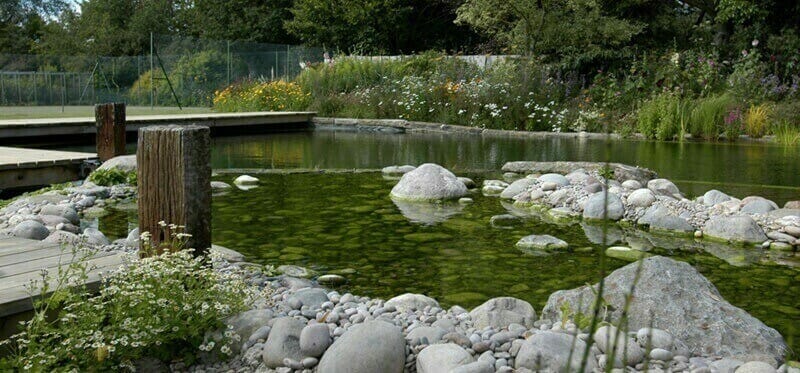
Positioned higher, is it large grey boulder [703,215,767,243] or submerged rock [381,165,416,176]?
submerged rock [381,165,416,176]

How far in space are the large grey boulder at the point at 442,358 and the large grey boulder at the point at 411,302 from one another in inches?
28.2

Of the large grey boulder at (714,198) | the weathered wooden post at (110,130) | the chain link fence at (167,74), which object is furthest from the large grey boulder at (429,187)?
the chain link fence at (167,74)

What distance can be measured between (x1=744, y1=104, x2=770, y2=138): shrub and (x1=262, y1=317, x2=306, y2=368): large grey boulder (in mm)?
11068

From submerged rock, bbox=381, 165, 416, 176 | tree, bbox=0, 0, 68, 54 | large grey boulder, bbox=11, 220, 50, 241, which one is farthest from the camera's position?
tree, bbox=0, 0, 68, 54

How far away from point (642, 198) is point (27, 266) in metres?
4.34

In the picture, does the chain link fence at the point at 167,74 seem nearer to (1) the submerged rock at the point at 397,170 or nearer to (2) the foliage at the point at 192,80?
(2) the foliage at the point at 192,80

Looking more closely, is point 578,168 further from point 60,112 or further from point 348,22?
point 348,22

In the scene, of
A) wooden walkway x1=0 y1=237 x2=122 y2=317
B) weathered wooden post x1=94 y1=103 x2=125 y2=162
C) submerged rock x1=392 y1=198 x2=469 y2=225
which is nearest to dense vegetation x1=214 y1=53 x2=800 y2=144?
submerged rock x1=392 y1=198 x2=469 y2=225

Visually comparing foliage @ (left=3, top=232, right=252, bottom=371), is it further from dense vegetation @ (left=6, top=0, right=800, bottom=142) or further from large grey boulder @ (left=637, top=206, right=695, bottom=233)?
dense vegetation @ (left=6, top=0, right=800, bottom=142)

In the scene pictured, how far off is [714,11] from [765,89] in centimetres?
529

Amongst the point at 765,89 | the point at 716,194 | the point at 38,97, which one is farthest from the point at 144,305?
the point at 38,97

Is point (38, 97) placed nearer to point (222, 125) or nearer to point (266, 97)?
point (266, 97)

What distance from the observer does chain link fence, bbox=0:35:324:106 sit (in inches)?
816

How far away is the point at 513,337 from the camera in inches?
115
